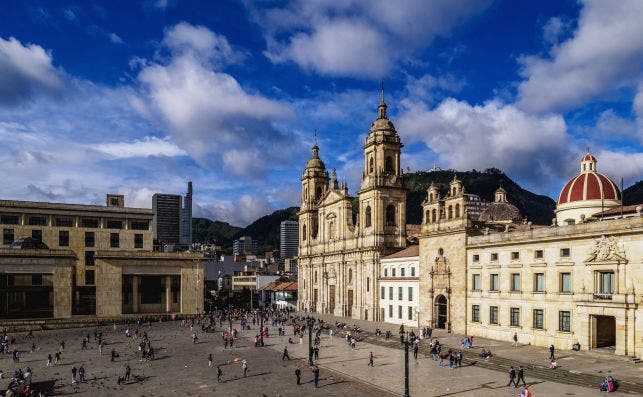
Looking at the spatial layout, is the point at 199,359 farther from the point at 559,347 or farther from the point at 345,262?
the point at 345,262

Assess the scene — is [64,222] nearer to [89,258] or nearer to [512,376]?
[89,258]

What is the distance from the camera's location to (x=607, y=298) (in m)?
41.3

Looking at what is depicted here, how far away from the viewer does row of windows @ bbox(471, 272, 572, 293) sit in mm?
45156

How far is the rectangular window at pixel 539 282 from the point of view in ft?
155

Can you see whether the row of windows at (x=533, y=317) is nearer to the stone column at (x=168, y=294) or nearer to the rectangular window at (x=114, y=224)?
the stone column at (x=168, y=294)

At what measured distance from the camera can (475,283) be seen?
181ft

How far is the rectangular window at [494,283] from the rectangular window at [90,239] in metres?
63.7

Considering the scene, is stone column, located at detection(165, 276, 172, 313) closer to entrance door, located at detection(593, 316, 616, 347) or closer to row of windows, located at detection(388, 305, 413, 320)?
row of windows, located at detection(388, 305, 413, 320)

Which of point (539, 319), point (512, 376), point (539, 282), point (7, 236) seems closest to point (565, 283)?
point (539, 282)

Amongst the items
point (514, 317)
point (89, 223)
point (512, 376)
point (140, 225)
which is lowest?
point (512, 376)

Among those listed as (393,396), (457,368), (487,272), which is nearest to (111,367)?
(393,396)

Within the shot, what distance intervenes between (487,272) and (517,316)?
5.24 m

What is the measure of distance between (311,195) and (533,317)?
183 feet

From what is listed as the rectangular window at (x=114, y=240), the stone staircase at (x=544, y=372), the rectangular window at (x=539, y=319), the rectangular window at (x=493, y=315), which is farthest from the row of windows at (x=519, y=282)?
the rectangular window at (x=114, y=240)
